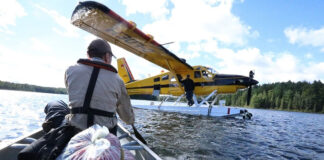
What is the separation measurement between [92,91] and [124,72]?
14.8 metres

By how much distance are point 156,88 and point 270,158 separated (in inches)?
369

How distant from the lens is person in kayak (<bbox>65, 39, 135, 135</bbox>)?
152 cm

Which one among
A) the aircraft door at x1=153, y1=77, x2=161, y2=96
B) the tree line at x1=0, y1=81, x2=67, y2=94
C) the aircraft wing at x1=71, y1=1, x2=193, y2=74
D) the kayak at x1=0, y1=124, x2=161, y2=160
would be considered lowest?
the tree line at x1=0, y1=81, x2=67, y2=94

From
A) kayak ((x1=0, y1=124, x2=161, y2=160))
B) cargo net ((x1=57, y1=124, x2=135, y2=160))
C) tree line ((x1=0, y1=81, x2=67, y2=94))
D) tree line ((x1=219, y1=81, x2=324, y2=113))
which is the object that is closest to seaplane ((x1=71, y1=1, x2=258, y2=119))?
kayak ((x1=0, y1=124, x2=161, y2=160))

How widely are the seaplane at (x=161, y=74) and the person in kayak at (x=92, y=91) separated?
3.69 meters

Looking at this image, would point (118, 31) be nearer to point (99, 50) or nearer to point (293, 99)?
point (99, 50)

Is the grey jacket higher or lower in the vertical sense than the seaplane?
lower

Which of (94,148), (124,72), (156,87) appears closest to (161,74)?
(156,87)

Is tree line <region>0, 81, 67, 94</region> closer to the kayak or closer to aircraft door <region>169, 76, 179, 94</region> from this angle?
aircraft door <region>169, 76, 179, 94</region>

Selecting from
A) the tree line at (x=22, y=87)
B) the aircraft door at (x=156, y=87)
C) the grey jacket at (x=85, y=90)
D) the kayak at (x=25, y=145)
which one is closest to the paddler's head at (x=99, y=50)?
the grey jacket at (x=85, y=90)

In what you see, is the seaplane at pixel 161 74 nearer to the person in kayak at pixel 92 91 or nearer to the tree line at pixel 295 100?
the person in kayak at pixel 92 91

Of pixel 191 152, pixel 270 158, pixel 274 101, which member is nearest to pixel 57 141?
pixel 191 152

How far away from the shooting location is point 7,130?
4887mm

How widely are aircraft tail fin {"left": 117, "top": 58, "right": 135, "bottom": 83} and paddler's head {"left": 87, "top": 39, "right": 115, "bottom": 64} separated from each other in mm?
14237
